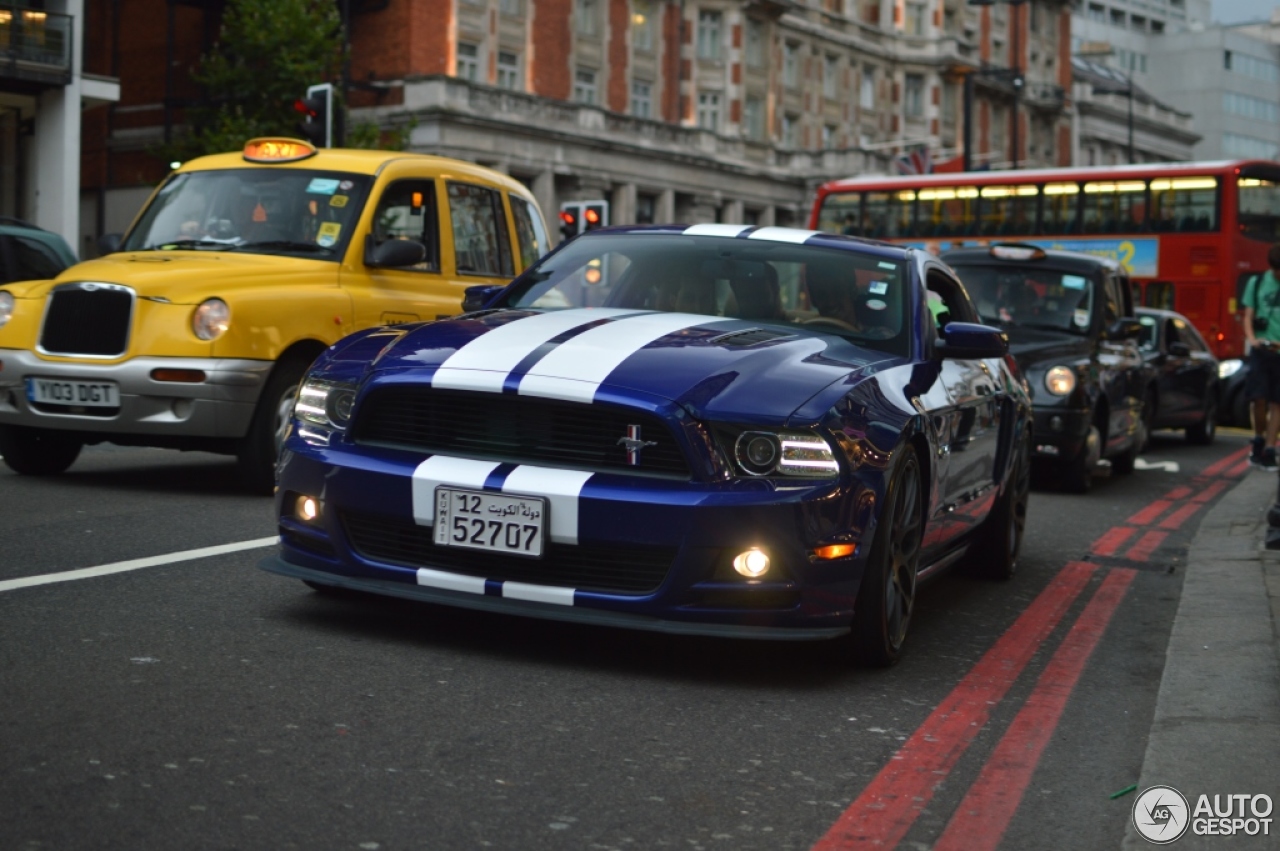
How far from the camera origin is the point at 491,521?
→ 16.9ft

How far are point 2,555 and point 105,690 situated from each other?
8.19ft

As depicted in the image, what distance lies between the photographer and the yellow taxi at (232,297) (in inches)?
361

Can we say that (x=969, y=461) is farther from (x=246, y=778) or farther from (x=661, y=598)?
(x=246, y=778)

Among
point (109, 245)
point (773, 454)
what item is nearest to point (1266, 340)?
point (109, 245)

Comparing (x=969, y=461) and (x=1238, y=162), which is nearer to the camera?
(x=969, y=461)

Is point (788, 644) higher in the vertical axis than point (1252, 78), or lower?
lower

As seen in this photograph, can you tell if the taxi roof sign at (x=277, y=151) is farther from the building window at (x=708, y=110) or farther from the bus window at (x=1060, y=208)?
the building window at (x=708, y=110)

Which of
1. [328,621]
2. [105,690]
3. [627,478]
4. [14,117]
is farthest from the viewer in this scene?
[14,117]

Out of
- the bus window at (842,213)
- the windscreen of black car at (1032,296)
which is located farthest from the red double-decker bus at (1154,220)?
the windscreen of black car at (1032,296)

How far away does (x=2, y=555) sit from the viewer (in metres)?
6.83

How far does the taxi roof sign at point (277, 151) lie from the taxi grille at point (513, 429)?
212 inches

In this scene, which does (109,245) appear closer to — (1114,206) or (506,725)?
(506,725)

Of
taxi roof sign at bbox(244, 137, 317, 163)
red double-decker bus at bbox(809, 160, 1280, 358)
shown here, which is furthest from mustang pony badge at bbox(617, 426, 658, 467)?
red double-decker bus at bbox(809, 160, 1280, 358)

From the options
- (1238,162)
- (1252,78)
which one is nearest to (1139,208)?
(1238,162)
